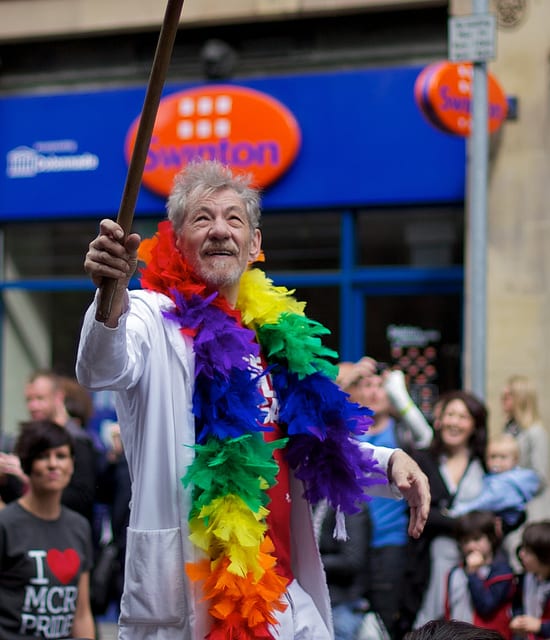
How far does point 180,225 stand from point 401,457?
0.88 meters

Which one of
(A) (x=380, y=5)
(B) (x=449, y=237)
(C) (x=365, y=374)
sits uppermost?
(A) (x=380, y=5)

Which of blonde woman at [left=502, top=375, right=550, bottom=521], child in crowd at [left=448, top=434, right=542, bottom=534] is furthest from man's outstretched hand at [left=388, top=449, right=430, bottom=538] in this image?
blonde woman at [left=502, top=375, right=550, bottom=521]

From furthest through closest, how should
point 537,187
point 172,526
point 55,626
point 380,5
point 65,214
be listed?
point 65,214 → point 380,5 → point 537,187 → point 55,626 → point 172,526

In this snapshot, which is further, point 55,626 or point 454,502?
point 454,502

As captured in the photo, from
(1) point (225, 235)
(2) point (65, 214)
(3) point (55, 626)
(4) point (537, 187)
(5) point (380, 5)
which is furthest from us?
(2) point (65, 214)

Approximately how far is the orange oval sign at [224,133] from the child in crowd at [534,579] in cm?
519

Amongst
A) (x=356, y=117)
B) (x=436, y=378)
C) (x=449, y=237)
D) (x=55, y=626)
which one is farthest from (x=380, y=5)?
(x=55, y=626)

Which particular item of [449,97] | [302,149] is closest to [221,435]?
[449,97]

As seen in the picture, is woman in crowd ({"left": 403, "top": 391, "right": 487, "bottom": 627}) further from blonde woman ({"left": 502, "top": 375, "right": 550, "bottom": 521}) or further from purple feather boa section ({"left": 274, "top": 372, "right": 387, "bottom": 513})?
purple feather boa section ({"left": 274, "top": 372, "right": 387, "bottom": 513})

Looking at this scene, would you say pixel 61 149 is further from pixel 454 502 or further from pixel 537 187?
pixel 454 502

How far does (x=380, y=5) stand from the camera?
31.7ft

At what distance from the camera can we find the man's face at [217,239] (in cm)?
316

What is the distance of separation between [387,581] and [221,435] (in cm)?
315

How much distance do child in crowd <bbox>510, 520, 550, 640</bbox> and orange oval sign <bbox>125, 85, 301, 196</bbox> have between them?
5186mm
